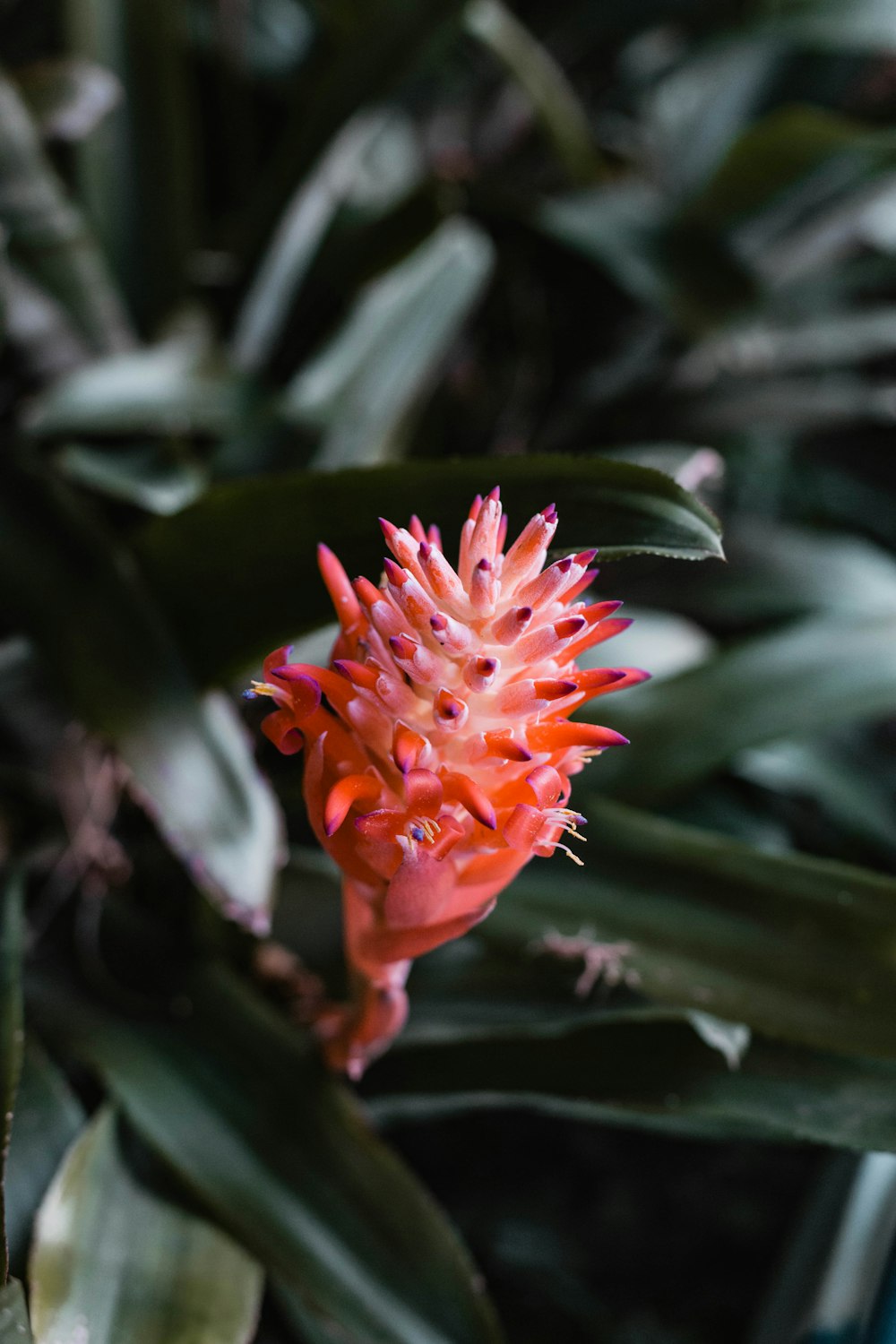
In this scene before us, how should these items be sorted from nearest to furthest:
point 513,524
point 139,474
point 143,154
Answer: point 513,524
point 139,474
point 143,154

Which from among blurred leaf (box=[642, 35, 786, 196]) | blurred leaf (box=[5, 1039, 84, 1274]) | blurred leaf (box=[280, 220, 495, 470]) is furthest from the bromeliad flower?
blurred leaf (box=[642, 35, 786, 196])

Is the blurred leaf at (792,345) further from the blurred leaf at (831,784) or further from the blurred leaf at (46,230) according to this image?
the blurred leaf at (46,230)

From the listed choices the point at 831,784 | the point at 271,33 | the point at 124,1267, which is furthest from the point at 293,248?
the point at 124,1267

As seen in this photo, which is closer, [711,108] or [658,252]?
[658,252]

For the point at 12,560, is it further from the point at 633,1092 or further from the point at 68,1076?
the point at 633,1092

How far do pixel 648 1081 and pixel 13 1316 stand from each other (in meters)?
0.32

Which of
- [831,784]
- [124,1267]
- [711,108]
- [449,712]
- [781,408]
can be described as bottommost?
[831,784]

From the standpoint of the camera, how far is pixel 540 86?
3.00 ft

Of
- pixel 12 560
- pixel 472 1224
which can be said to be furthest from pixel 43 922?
pixel 472 1224

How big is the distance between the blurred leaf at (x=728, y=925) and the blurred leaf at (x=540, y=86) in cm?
66

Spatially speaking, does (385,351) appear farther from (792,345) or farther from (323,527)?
(792,345)

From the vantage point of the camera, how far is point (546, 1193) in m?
0.76

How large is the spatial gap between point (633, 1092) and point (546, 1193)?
0.27 meters

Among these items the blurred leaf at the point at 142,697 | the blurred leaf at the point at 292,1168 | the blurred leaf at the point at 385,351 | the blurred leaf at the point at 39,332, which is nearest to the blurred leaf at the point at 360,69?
the blurred leaf at the point at 385,351
